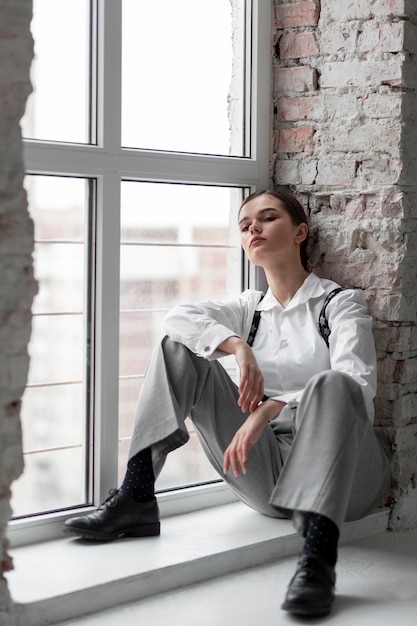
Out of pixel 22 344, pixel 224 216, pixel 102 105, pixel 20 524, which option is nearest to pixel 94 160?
pixel 102 105

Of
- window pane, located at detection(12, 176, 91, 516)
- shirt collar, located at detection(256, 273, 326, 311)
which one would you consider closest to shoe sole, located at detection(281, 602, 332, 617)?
window pane, located at detection(12, 176, 91, 516)

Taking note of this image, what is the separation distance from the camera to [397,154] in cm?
321

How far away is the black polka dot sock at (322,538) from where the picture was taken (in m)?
2.55

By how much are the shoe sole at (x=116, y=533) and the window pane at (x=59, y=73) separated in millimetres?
1147

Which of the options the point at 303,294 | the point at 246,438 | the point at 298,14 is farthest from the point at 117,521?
the point at 298,14

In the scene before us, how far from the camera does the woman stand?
2.58m

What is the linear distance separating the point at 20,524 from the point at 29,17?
4.70 feet

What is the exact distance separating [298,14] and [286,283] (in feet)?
3.15

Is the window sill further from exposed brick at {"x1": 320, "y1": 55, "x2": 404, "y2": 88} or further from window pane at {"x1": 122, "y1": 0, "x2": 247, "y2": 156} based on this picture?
exposed brick at {"x1": 320, "y1": 55, "x2": 404, "y2": 88}

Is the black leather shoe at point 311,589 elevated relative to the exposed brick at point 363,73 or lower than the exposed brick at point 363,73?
lower

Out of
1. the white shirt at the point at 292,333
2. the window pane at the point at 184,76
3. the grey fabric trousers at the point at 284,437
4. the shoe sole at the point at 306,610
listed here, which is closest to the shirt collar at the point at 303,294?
the white shirt at the point at 292,333

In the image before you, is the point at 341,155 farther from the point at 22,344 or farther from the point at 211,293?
the point at 22,344

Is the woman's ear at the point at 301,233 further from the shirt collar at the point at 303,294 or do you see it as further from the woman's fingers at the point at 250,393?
the woman's fingers at the point at 250,393

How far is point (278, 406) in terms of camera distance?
2830 mm
